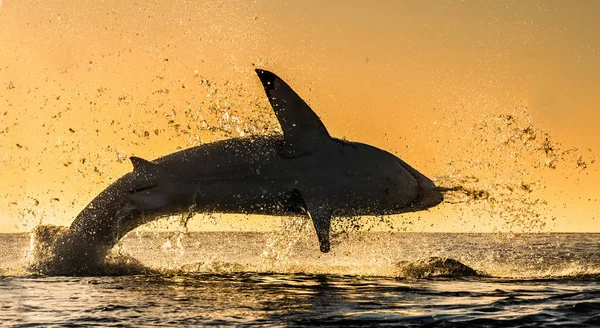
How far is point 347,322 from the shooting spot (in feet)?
42.6

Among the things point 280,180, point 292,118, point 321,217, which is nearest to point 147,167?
point 280,180

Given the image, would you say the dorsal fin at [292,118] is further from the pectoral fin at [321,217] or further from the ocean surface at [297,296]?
the ocean surface at [297,296]

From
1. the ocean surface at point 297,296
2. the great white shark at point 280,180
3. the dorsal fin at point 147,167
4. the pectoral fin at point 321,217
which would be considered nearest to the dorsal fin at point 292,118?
the great white shark at point 280,180

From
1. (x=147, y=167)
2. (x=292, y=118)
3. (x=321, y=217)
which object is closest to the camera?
(x=321, y=217)

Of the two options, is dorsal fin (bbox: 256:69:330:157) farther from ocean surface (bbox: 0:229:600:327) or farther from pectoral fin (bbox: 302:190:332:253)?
ocean surface (bbox: 0:229:600:327)

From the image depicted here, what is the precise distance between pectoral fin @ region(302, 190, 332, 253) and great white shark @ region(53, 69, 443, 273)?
23mm

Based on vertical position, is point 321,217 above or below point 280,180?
below

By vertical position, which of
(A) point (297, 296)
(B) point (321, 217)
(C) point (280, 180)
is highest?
(C) point (280, 180)

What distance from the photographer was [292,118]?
18.3 metres

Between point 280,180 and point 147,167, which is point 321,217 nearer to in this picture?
point 280,180

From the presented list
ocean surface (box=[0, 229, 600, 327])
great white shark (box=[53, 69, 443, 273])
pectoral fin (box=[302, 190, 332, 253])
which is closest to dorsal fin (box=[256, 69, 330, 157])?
great white shark (box=[53, 69, 443, 273])

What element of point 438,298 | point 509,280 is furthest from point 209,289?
point 509,280

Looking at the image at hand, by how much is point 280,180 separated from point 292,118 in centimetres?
151

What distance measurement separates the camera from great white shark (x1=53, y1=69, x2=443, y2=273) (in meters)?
18.3
